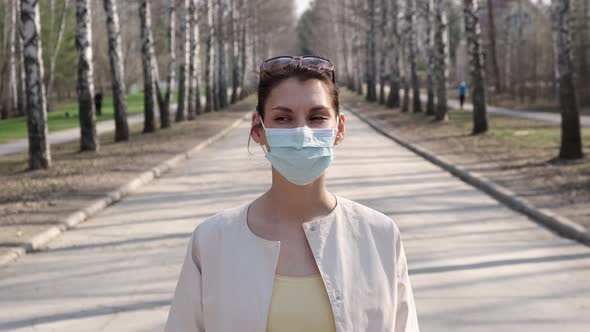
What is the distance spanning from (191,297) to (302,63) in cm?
71

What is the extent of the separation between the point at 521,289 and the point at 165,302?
2.85 meters

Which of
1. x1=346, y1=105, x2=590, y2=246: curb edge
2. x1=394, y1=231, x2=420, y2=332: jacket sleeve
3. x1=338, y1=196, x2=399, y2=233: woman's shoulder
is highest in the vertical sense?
x1=338, y1=196, x2=399, y2=233: woman's shoulder

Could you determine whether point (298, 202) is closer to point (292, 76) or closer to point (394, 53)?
point (292, 76)

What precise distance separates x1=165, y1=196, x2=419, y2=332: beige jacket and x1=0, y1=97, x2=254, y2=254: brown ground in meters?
7.71

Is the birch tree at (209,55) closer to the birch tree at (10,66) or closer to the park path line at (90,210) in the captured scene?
the birch tree at (10,66)

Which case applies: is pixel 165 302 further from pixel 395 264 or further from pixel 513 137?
pixel 513 137

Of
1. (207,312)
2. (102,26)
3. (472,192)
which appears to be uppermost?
(102,26)

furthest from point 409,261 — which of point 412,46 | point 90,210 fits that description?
point 412,46

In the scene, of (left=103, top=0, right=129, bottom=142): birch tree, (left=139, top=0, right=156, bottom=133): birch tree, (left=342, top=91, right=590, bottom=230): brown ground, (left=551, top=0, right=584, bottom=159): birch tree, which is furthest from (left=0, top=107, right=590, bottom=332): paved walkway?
(left=139, top=0, right=156, bottom=133): birch tree

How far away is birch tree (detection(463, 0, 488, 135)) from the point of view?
88.0 feet

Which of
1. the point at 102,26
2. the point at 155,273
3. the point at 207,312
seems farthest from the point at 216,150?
the point at 102,26

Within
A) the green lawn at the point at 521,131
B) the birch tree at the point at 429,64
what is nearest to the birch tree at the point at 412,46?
the birch tree at the point at 429,64

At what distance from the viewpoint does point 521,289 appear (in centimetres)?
780

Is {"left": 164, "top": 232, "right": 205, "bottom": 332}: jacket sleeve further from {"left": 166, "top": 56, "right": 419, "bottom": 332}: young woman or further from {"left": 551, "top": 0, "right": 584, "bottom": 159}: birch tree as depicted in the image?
{"left": 551, "top": 0, "right": 584, "bottom": 159}: birch tree
